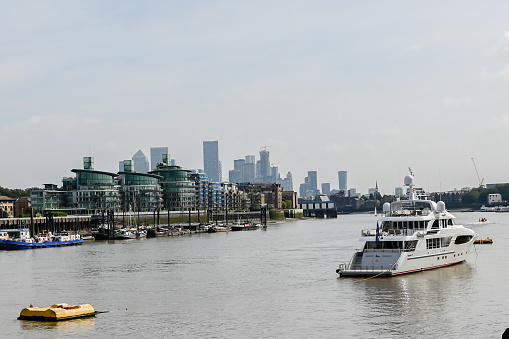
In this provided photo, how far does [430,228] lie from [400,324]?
27996 mm

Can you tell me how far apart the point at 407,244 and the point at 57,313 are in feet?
117

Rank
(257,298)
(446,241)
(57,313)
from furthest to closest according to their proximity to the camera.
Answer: (446,241) < (257,298) < (57,313)

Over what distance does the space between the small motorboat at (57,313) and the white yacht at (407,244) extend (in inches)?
1095

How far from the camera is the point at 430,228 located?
75000 millimetres

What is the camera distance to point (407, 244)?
7181cm

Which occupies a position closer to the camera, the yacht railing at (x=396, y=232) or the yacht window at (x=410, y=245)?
the yacht window at (x=410, y=245)

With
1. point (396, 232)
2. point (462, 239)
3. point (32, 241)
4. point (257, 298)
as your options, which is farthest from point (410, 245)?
point (32, 241)

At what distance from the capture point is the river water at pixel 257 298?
4759 cm

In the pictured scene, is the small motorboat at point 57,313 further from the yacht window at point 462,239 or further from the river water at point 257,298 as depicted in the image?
the yacht window at point 462,239

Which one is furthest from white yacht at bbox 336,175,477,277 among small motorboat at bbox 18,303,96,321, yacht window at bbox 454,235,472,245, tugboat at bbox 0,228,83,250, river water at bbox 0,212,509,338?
tugboat at bbox 0,228,83,250

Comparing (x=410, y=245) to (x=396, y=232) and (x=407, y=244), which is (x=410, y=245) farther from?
(x=396, y=232)

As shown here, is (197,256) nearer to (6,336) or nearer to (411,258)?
(411,258)

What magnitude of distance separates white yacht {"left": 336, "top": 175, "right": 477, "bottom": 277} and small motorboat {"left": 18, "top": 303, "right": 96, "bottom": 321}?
27.8 meters

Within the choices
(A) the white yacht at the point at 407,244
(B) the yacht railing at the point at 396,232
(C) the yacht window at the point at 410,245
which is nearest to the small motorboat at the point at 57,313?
(A) the white yacht at the point at 407,244
